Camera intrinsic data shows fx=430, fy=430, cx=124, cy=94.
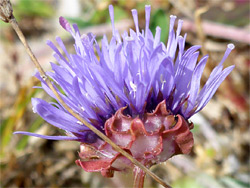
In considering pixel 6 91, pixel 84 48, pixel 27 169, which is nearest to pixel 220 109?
pixel 27 169

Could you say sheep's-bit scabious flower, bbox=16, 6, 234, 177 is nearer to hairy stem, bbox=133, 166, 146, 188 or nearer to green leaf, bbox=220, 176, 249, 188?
hairy stem, bbox=133, 166, 146, 188

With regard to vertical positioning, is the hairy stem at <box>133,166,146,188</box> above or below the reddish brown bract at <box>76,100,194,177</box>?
below

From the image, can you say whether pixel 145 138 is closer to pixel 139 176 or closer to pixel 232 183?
pixel 139 176

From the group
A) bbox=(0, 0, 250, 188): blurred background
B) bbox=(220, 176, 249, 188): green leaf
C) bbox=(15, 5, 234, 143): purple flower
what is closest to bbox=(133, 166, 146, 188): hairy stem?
bbox=(15, 5, 234, 143): purple flower

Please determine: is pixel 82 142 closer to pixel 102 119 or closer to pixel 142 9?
pixel 102 119

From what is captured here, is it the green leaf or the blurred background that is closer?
the green leaf

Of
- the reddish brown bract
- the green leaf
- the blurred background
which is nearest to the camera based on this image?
the reddish brown bract

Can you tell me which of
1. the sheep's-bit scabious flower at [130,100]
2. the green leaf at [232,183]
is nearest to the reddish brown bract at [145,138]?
the sheep's-bit scabious flower at [130,100]

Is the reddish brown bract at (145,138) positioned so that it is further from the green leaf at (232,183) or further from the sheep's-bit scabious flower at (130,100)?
the green leaf at (232,183)
